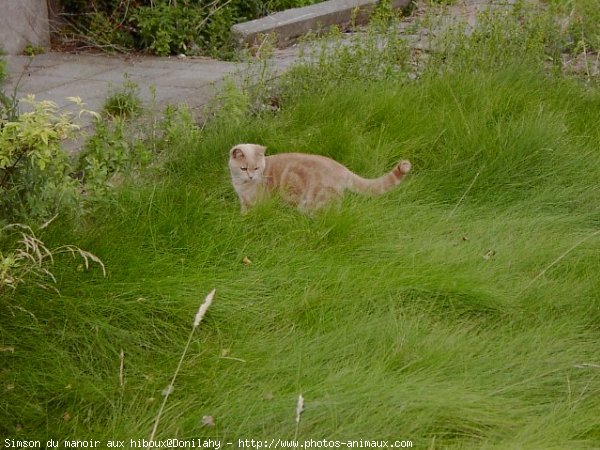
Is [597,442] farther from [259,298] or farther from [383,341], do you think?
[259,298]

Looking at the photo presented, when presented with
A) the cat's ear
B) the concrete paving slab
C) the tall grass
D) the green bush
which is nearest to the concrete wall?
the green bush

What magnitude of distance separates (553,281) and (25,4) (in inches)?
196

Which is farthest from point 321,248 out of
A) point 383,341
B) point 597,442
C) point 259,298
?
point 597,442

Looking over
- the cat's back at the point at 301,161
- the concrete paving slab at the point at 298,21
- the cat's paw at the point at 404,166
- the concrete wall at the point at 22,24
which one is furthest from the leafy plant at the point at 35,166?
the concrete paving slab at the point at 298,21

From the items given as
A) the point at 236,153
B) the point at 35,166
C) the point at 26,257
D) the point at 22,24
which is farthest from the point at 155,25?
the point at 26,257

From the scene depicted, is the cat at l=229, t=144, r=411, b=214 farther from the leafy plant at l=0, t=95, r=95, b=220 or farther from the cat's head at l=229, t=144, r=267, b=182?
the leafy plant at l=0, t=95, r=95, b=220

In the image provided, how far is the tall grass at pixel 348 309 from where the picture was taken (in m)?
2.60

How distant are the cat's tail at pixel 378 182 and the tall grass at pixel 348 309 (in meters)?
0.06

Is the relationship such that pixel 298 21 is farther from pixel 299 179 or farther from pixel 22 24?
pixel 299 179

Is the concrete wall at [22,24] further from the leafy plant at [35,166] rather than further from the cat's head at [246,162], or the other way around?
the leafy plant at [35,166]

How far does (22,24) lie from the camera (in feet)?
21.7

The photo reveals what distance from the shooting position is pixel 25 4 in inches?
260

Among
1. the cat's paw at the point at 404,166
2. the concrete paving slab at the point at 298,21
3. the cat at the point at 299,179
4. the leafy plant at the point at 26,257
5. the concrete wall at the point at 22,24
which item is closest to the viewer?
the leafy plant at the point at 26,257

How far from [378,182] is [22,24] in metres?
3.86
